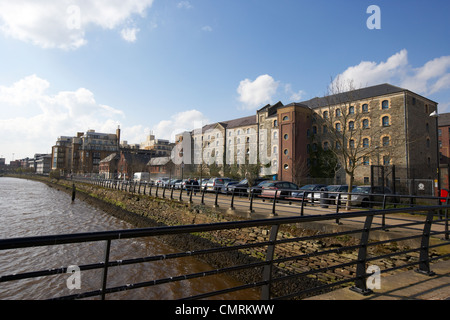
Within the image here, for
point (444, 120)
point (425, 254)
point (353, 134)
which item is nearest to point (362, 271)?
point (425, 254)

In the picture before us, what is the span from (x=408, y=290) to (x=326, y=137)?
47.6 m

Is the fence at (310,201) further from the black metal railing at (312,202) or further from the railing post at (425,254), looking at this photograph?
the railing post at (425,254)

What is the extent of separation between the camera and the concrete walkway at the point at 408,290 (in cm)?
345

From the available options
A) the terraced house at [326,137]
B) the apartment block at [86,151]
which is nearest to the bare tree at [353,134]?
the terraced house at [326,137]

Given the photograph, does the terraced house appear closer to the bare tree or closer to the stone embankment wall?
the bare tree

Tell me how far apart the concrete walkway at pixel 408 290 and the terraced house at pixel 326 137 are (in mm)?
15064

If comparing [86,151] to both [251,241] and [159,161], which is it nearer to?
[159,161]

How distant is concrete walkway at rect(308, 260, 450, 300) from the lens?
11.3ft

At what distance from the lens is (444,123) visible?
5822 centimetres

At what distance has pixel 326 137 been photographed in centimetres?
4822

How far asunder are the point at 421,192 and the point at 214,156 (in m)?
48.9

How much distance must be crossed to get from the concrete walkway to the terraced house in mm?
15064

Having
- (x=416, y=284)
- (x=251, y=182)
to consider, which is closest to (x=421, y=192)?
(x=251, y=182)
